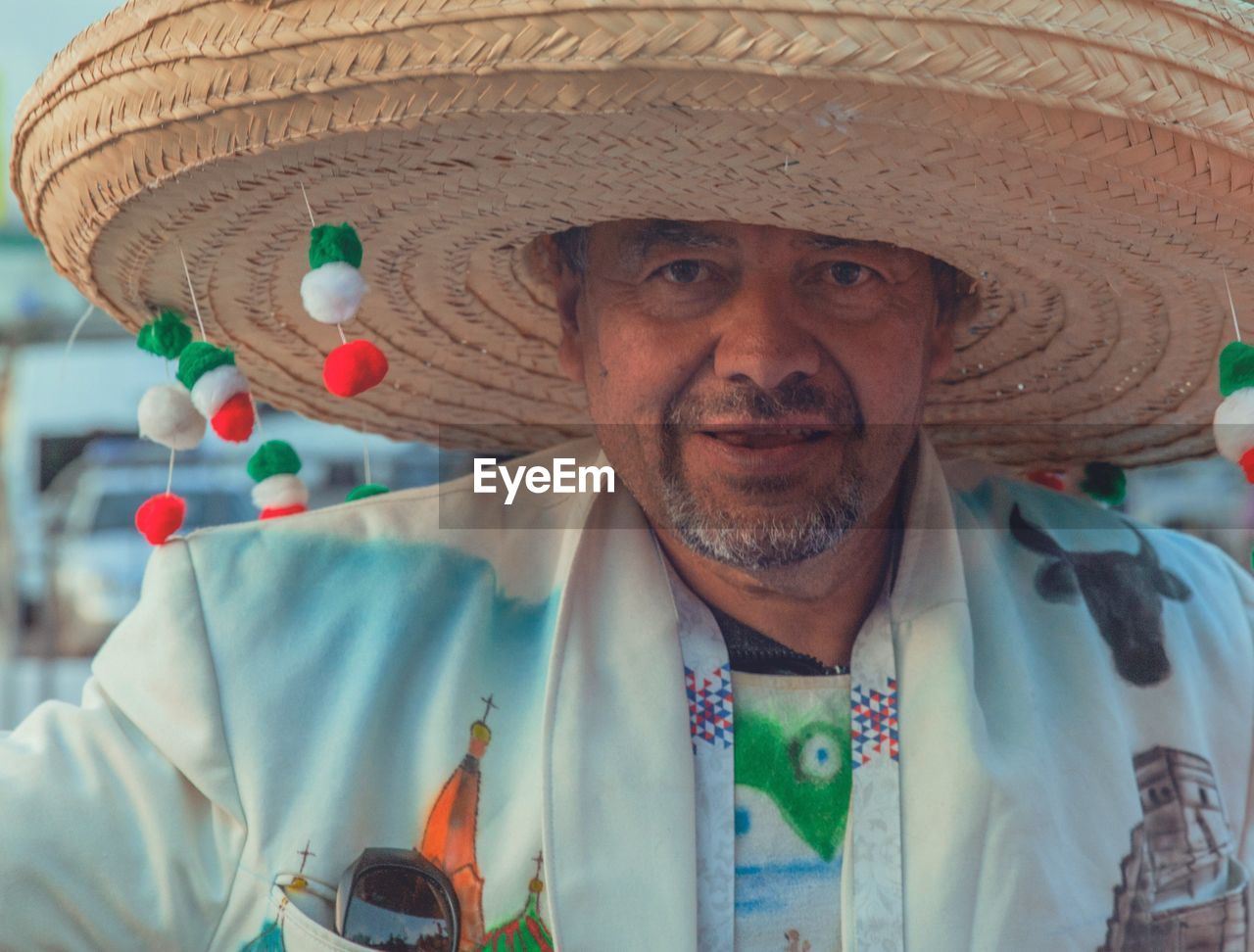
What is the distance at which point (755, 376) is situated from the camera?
A: 1.58 m

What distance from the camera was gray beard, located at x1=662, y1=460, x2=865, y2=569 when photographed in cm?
166

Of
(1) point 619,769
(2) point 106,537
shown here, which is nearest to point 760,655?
Result: (1) point 619,769

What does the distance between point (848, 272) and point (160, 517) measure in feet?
2.89

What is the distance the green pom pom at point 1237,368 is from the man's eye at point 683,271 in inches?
23.4

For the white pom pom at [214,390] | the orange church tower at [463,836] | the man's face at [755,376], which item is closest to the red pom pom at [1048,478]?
the man's face at [755,376]

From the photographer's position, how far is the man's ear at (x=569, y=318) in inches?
72.6

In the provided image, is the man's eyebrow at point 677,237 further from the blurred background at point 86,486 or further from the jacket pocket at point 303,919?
the blurred background at point 86,486

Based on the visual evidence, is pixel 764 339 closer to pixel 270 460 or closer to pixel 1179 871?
pixel 270 460

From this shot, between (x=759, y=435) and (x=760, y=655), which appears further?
(x=760, y=655)

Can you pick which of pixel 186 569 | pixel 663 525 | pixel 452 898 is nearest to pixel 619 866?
pixel 452 898

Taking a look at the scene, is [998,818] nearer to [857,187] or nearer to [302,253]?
[857,187]

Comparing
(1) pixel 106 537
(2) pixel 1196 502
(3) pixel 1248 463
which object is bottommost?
(3) pixel 1248 463

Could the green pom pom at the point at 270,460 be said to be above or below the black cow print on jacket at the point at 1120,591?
above

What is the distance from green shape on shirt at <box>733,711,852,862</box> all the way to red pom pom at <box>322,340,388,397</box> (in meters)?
0.62
